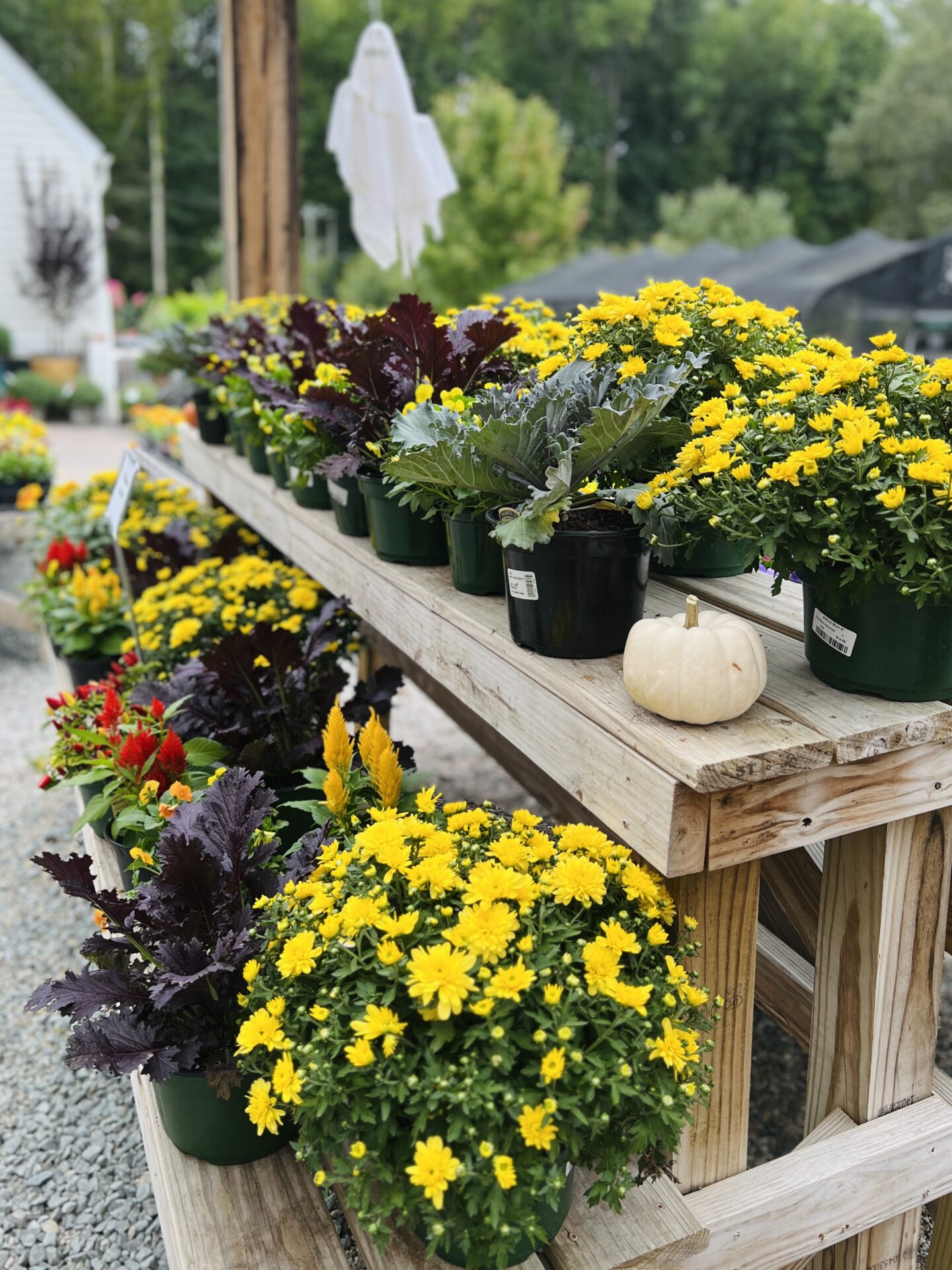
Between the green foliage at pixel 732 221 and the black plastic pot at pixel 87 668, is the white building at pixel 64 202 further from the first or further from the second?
the green foliage at pixel 732 221

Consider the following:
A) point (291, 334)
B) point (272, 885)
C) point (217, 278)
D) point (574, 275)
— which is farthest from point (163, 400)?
point (217, 278)

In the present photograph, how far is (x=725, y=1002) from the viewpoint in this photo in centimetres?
126

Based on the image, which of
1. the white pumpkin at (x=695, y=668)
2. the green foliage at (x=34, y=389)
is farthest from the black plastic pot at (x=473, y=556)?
the green foliage at (x=34, y=389)

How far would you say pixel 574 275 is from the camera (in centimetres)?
1181

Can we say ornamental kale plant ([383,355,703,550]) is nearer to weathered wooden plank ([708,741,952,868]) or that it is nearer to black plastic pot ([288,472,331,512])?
weathered wooden plank ([708,741,952,868])

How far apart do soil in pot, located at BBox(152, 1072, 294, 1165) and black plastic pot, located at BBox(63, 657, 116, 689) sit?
75.0 inches

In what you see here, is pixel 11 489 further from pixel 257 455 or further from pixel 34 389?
pixel 34 389

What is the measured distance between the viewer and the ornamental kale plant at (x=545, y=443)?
1167 mm

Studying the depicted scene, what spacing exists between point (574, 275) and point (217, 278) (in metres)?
13.4

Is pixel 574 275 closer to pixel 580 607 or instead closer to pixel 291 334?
pixel 291 334

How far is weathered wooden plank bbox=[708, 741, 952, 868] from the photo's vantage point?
1057 millimetres

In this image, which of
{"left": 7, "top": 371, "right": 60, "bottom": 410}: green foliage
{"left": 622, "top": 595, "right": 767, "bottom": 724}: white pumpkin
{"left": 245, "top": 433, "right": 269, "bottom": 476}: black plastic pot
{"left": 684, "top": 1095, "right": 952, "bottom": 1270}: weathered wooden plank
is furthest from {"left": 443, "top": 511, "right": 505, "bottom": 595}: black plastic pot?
{"left": 7, "top": 371, "right": 60, "bottom": 410}: green foliage

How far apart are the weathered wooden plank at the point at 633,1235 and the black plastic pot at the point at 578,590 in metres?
0.66

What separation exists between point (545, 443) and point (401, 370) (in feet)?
1.79
